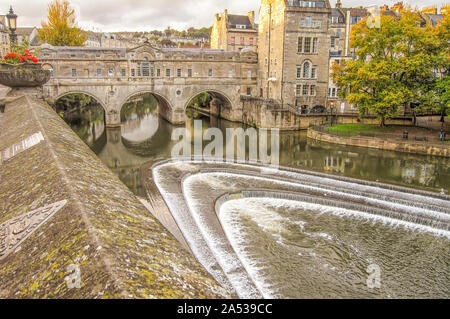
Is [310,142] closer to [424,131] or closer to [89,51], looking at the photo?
[424,131]

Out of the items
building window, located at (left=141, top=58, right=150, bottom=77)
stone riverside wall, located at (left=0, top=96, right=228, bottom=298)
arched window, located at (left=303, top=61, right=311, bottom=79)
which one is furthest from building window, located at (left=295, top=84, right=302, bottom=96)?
stone riverside wall, located at (left=0, top=96, right=228, bottom=298)

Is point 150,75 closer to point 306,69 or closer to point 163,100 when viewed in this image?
point 163,100

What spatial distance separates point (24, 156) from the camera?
610cm

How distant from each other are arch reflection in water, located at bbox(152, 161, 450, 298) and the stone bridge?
76.0 ft

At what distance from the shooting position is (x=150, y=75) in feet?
144

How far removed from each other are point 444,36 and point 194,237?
30791 mm

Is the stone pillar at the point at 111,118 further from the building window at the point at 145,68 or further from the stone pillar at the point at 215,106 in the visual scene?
the stone pillar at the point at 215,106

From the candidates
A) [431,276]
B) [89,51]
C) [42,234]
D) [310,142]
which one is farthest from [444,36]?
[42,234]

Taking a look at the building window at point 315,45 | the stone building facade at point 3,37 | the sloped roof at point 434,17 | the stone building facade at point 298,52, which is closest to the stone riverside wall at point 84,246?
the stone building facade at point 298,52

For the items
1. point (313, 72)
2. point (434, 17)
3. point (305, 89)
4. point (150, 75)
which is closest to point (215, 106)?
point (150, 75)

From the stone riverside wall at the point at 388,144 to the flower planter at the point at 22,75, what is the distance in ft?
92.3

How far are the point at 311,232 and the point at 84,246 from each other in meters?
13.2

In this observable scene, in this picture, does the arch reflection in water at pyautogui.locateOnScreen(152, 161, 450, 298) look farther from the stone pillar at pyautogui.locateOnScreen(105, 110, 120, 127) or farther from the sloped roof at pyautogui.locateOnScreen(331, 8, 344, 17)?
the sloped roof at pyautogui.locateOnScreen(331, 8, 344, 17)

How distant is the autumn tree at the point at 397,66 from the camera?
32281 mm
